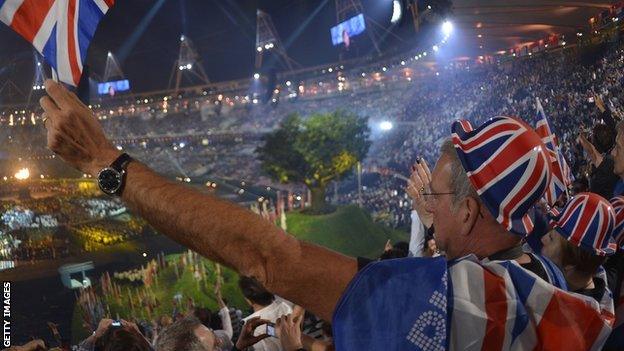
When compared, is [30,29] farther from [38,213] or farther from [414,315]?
[38,213]

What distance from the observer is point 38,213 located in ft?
61.2

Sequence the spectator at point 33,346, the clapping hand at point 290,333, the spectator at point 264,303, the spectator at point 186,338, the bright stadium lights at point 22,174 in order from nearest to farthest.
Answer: the clapping hand at point 290,333 < the spectator at point 186,338 < the spectator at point 33,346 < the spectator at point 264,303 < the bright stadium lights at point 22,174

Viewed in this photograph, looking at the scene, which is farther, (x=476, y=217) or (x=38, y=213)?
(x=38, y=213)

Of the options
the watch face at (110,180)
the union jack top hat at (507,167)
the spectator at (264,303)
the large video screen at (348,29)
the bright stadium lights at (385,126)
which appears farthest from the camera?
the large video screen at (348,29)

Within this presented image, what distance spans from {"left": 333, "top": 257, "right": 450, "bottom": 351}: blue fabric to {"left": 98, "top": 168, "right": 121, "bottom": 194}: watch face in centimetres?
60

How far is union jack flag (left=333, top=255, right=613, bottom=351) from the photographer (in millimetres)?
1118

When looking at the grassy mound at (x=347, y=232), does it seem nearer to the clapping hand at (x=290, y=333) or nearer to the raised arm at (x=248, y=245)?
the clapping hand at (x=290, y=333)

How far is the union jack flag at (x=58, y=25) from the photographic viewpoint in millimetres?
2428

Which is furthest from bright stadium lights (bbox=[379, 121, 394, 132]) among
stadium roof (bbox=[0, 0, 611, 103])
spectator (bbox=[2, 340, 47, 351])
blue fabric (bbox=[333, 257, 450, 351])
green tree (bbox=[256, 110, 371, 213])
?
blue fabric (bbox=[333, 257, 450, 351])

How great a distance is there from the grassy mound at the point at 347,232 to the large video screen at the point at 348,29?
10.2m

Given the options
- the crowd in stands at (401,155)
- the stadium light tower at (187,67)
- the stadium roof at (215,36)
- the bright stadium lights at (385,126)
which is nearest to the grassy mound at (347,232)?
the crowd in stands at (401,155)

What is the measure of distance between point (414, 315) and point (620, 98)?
6909mm

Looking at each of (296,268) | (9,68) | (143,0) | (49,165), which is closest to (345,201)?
(49,165)

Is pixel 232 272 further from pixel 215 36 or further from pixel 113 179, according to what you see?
pixel 215 36
